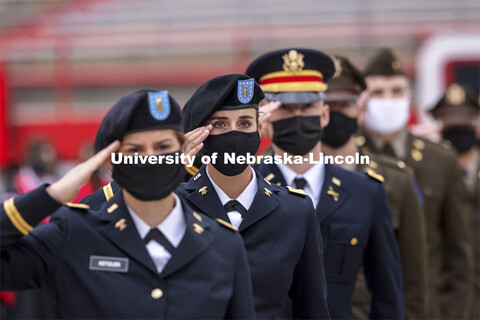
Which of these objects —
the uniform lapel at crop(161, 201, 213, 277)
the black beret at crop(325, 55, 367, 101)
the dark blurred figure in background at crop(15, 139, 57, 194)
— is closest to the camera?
the uniform lapel at crop(161, 201, 213, 277)

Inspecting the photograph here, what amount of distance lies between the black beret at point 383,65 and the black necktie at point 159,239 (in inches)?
139

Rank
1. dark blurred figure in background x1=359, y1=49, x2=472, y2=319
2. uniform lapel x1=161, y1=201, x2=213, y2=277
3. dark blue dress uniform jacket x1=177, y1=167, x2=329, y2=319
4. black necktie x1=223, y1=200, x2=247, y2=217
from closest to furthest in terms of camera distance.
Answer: uniform lapel x1=161, y1=201, x2=213, y2=277, dark blue dress uniform jacket x1=177, y1=167, x2=329, y2=319, black necktie x1=223, y1=200, x2=247, y2=217, dark blurred figure in background x1=359, y1=49, x2=472, y2=319

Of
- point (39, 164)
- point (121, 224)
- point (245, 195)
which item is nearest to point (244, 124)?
point (245, 195)

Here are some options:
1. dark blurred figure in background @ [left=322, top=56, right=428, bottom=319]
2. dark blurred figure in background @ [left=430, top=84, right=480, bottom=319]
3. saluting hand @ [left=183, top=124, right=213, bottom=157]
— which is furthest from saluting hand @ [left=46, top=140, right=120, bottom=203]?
dark blurred figure in background @ [left=430, top=84, right=480, bottom=319]

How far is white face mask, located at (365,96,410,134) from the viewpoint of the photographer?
6168 millimetres

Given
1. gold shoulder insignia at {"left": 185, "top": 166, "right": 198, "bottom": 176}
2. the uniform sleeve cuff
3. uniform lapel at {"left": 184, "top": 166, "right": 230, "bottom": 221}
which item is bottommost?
gold shoulder insignia at {"left": 185, "top": 166, "right": 198, "bottom": 176}

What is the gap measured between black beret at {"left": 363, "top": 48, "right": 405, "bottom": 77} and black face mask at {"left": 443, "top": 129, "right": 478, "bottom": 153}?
4.16 feet

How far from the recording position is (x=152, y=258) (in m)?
2.90

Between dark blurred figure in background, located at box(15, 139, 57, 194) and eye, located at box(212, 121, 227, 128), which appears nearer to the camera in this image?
eye, located at box(212, 121, 227, 128)

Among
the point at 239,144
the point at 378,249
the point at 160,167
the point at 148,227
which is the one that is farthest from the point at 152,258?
the point at 378,249

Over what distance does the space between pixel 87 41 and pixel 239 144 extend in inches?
446

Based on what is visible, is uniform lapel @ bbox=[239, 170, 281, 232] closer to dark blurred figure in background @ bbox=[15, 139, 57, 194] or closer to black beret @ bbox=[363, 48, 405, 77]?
black beret @ bbox=[363, 48, 405, 77]

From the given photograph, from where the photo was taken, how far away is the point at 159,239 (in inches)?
115

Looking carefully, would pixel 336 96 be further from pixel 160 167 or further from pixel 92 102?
pixel 92 102
